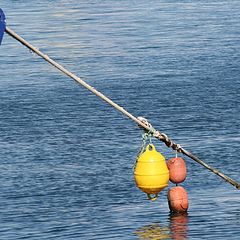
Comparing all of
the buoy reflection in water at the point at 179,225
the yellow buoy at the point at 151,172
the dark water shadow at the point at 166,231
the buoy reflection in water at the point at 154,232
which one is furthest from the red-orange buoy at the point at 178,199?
the yellow buoy at the point at 151,172

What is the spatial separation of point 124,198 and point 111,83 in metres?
16.2

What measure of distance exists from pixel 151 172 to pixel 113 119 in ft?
40.0

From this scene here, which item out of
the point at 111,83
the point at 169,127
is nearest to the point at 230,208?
the point at 169,127

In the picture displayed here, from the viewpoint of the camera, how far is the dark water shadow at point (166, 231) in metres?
20.8

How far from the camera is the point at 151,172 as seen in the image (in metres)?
20.4

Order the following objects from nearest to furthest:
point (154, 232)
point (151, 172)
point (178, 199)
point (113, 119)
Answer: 1. point (151, 172)
2. point (154, 232)
3. point (178, 199)
4. point (113, 119)

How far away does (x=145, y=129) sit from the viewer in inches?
790

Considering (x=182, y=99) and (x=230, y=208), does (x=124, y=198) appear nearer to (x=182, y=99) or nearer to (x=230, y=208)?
(x=230, y=208)

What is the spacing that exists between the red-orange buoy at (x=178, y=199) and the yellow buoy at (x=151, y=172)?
1333mm

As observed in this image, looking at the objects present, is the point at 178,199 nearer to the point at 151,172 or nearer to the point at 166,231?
the point at 166,231

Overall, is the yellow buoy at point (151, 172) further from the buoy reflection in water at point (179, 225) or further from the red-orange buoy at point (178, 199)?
the red-orange buoy at point (178, 199)

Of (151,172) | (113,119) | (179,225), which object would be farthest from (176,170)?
(113,119)

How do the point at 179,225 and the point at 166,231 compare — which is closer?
the point at 166,231

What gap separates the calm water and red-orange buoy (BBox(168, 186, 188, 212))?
0.17 m
